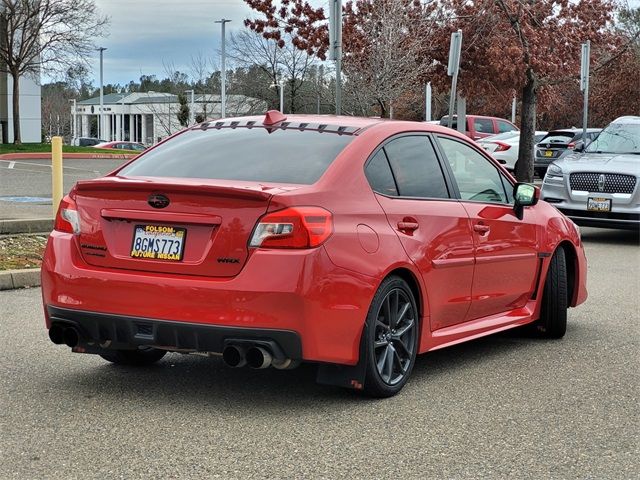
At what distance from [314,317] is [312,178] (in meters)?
0.80

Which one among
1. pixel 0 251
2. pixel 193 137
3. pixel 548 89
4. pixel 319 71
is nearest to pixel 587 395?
pixel 193 137

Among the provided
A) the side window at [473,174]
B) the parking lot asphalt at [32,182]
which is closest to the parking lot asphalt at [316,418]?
the side window at [473,174]

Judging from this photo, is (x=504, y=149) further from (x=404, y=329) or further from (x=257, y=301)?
(x=257, y=301)

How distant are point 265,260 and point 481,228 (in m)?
1.99

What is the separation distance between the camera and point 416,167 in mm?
5859

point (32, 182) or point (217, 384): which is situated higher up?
point (32, 182)

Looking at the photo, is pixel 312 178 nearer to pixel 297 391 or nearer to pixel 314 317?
pixel 314 317

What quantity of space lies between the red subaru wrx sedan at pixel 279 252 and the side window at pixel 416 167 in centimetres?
1

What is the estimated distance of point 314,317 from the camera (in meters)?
4.75

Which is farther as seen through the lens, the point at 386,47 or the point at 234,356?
the point at 386,47

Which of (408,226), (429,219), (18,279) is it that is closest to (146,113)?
(18,279)

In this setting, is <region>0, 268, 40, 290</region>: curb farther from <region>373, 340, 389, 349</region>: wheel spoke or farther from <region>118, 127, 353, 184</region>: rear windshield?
<region>373, 340, 389, 349</region>: wheel spoke

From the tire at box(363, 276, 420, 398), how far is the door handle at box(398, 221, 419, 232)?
29 centimetres

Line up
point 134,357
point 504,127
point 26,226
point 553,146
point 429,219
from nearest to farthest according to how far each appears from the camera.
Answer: point 429,219
point 134,357
point 26,226
point 553,146
point 504,127
